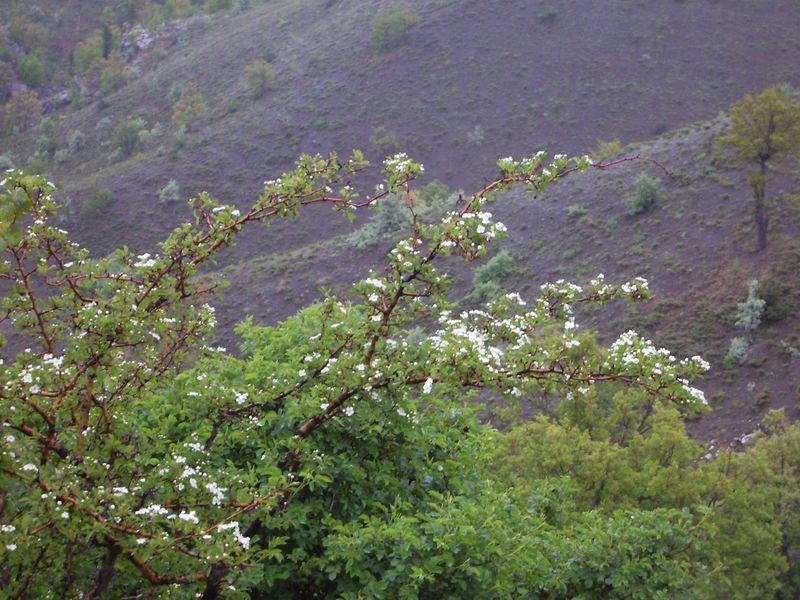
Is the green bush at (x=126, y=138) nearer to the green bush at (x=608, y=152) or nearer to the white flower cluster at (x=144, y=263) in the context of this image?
the green bush at (x=608, y=152)

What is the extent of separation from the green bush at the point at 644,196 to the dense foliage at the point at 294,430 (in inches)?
955

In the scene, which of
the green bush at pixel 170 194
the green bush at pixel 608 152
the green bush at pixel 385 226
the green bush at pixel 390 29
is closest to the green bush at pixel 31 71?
the green bush at pixel 170 194

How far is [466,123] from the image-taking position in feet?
149

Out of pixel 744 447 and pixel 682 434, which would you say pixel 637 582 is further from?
pixel 744 447

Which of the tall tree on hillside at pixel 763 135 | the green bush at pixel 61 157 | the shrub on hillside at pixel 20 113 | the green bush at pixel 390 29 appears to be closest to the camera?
the tall tree on hillside at pixel 763 135

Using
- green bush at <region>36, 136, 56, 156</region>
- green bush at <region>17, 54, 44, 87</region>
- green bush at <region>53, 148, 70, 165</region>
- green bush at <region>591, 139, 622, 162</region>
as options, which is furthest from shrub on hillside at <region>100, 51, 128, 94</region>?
green bush at <region>591, 139, 622, 162</region>

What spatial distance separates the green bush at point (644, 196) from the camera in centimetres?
2833

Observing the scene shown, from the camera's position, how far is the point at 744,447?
18.0 m

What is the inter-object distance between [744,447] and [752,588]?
203 inches

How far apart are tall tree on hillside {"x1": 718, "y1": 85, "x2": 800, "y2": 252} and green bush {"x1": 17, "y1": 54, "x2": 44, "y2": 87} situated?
5460 cm

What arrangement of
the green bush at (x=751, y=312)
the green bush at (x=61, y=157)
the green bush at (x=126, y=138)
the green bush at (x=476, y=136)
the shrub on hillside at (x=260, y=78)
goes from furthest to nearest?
the shrub on hillside at (x=260, y=78) < the green bush at (x=61, y=157) < the green bush at (x=126, y=138) < the green bush at (x=476, y=136) < the green bush at (x=751, y=312)

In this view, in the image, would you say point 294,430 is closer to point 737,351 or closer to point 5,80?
point 737,351

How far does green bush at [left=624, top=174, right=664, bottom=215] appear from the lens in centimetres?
2833

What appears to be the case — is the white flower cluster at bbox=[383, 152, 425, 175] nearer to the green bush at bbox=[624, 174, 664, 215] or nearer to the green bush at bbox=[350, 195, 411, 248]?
the green bush at bbox=[624, 174, 664, 215]
